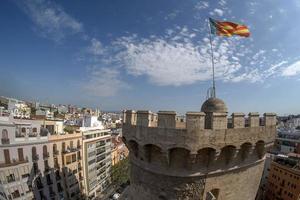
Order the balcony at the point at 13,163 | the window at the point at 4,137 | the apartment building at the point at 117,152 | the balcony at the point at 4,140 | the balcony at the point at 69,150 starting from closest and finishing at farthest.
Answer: the balcony at the point at 13,163 → the balcony at the point at 4,140 → the window at the point at 4,137 → the balcony at the point at 69,150 → the apartment building at the point at 117,152

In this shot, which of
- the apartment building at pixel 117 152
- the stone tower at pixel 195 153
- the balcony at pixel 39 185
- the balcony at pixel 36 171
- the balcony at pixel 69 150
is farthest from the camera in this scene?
the apartment building at pixel 117 152

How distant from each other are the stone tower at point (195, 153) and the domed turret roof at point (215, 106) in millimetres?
1092

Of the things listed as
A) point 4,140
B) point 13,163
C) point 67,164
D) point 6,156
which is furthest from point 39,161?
point 67,164

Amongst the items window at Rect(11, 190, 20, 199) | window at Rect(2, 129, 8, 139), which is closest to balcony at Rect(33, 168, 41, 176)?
window at Rect(11, 190, 20, 199)

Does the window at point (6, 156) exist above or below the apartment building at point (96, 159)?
above

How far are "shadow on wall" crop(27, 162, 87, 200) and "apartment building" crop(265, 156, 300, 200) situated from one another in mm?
34659

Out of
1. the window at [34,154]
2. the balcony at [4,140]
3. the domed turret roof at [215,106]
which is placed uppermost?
the domed turret roof at [215,106]

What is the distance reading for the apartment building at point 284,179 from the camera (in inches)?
1559

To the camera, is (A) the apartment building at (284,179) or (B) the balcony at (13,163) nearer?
(B) the balcony at (13,163)

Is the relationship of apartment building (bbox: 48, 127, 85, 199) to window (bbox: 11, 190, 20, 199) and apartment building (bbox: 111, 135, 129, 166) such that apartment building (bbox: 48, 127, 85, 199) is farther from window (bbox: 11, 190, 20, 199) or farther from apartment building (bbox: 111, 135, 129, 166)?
apartment building (bbox: 111, 135, 129, 166)

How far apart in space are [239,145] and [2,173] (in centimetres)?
3116

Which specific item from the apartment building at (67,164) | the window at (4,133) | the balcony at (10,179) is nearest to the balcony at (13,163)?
the balcony at (10,179)

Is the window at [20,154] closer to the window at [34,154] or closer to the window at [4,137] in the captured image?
the window at [34,154]

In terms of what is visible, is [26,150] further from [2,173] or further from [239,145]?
[239,145]
